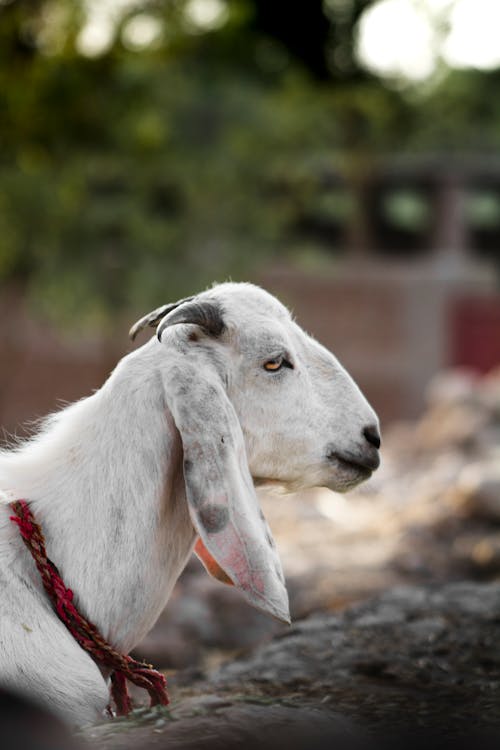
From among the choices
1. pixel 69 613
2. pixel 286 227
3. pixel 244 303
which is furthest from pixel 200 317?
pixel 286 227

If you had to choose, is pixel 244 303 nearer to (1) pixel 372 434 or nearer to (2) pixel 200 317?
(2) pixel 200 317

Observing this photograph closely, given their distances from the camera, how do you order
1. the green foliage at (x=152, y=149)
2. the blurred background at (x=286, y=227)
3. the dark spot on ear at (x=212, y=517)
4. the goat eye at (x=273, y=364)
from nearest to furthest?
the dark spot on ear at (x=212, y=517)
the goat eye at (x=273, y=364)
the blurred background at (x=286, y=227)
the green foliage at (x=152, y=149)

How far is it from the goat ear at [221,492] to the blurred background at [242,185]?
11215 millimetres

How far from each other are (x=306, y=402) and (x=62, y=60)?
11.6 meters

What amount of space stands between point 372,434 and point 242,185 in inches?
490

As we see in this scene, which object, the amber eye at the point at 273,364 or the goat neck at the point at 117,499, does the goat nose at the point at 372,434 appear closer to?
the amber eye at the point at 273,364

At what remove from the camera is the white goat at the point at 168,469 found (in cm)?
246

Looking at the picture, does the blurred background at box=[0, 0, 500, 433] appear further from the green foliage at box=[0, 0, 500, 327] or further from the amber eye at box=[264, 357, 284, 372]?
the amber eye at box=[264, 357, 284, 372]

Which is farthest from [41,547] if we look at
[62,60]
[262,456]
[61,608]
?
[62,60]

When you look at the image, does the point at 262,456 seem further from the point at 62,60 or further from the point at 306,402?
the point at 62,60

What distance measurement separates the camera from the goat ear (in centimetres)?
246

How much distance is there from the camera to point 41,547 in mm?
2523

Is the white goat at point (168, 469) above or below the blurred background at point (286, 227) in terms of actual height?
below

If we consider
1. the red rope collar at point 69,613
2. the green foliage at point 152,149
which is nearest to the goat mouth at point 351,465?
the red rope collar at point 69,613
